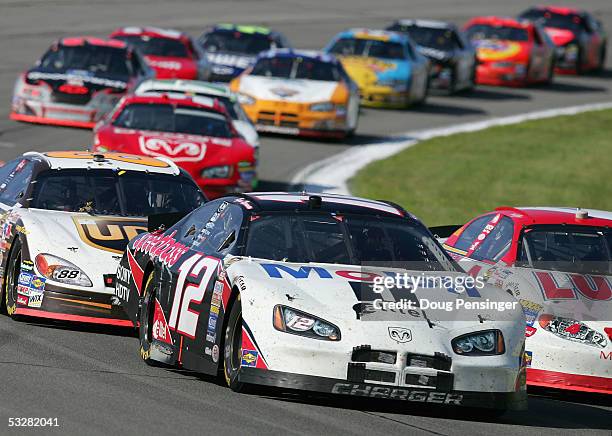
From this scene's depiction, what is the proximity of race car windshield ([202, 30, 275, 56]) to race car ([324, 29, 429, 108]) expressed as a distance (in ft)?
6.32

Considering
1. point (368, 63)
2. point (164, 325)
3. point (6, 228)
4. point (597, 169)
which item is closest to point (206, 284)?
point (164, 325)

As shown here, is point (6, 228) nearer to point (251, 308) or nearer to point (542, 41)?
point (251, 308)

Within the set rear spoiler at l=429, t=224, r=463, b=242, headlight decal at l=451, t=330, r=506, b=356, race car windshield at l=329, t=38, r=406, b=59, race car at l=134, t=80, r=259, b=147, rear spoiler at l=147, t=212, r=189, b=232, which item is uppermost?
headlight decal at l=451, t=330, r=506, b=356

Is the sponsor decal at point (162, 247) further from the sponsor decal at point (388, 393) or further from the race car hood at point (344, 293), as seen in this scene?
the sponsor decal at point (388, 393)

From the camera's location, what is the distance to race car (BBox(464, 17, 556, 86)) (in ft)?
124

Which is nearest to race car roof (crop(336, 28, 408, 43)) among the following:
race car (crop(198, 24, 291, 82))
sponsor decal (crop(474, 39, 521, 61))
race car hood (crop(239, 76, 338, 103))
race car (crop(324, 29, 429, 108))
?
race car (crop(324, 29, 429, 108))

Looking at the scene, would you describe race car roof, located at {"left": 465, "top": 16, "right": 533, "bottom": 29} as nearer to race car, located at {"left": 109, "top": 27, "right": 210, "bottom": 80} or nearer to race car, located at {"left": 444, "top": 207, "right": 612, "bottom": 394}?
race car, located at {"left": 109, "top": 27, "right": 210, "bottom": 80}

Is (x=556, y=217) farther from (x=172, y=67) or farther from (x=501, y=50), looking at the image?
(x=501, y=50)

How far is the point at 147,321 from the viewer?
10523 millimetres

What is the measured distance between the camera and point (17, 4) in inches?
1758

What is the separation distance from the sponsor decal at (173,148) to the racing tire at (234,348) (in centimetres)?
1016

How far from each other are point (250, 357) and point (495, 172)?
55.7 feet

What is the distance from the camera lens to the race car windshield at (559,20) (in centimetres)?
4194

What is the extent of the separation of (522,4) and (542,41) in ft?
59.5
